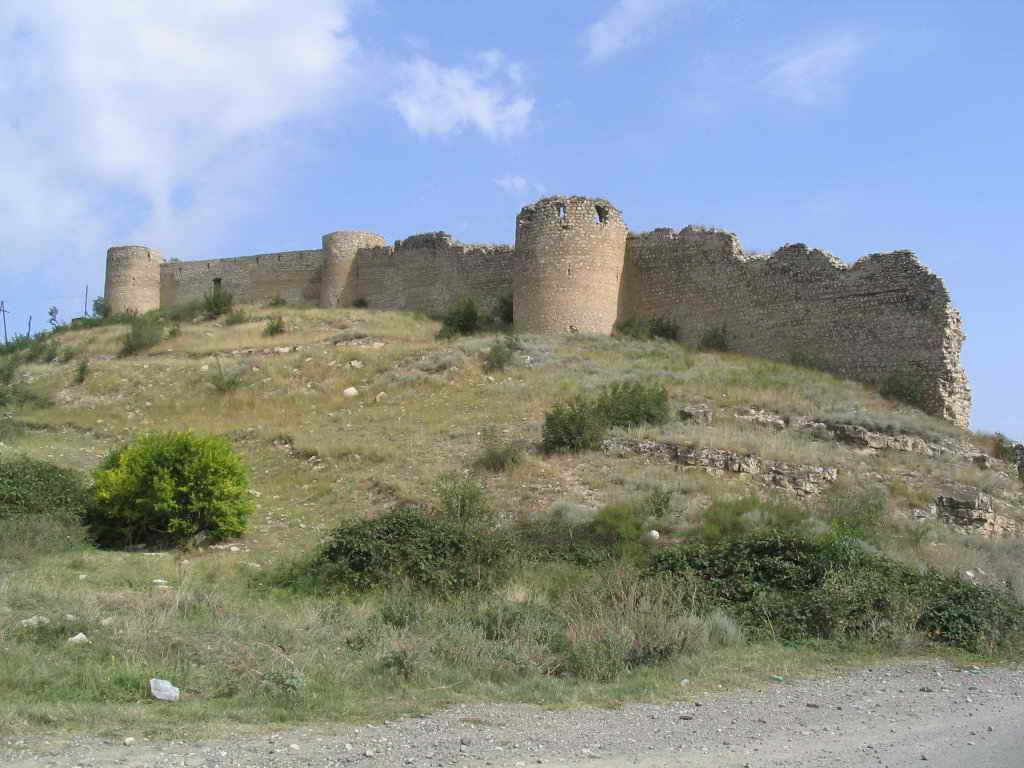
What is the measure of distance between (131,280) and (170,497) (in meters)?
25.6

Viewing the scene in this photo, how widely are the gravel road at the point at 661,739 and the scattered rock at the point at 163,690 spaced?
0.70 meters

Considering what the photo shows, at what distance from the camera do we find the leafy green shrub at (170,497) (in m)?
11.5

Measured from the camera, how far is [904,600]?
8.34 m

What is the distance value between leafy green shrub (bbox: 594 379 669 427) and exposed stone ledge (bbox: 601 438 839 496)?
4.08ft

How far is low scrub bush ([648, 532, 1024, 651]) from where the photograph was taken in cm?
812

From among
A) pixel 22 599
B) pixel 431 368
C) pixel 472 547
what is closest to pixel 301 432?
pixel 431 368

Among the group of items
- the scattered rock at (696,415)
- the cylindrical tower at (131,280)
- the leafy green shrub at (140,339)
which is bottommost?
the scattered rock at (696,415)

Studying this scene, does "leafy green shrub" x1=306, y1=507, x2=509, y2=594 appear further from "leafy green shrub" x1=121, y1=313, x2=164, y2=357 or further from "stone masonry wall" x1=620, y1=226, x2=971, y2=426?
"leafy green shrub" x1=121, y1=313, x2=164, y2=357

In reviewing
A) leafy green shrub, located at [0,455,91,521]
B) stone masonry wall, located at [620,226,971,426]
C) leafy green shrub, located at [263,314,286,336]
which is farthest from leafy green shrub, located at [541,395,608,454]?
leafy green shrub, located at [263,314,286,336]

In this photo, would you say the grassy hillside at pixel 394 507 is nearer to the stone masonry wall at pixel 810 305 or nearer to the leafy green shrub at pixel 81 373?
the leafy green shrub at pixel 81 373

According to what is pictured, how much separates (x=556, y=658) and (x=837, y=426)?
9.80 metres

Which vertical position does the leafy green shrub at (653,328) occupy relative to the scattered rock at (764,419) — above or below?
above

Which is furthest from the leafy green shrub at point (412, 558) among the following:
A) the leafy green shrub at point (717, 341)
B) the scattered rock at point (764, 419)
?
the leafy green shrub at point (717, 341)

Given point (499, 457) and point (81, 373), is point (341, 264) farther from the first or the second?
point (499, 457)
